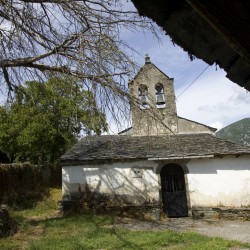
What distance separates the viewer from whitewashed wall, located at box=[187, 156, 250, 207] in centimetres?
1323

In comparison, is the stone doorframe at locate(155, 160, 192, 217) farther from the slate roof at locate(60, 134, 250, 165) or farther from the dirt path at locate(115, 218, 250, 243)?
the dirt path at locate(115, 218, 250, 243)

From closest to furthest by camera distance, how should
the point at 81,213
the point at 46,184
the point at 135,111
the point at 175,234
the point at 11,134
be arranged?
the point at 135,111, the point at 175,234, the point at 81,213, the point at 46,184, the point at 11,134

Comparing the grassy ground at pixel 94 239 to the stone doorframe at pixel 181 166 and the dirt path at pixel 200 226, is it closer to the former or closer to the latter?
the dirt path at pixel 200 226

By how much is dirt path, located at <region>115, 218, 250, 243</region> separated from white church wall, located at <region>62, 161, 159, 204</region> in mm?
1413

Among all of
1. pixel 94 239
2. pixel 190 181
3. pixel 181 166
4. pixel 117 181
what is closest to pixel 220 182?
pixel 190 181

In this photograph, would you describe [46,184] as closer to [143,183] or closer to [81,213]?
[81,213]

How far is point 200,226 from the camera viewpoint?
36.4 ft

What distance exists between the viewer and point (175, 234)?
352 inches

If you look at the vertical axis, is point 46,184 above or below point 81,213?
above

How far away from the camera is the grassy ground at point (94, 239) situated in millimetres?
7695

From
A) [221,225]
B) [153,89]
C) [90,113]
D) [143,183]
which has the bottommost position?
[221,225]

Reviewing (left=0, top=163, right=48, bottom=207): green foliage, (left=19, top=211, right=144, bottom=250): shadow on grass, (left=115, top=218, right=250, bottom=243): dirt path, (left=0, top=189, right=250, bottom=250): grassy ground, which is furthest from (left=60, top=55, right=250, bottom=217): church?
(left=0, top=163, right=48, bottom=207): green foliage

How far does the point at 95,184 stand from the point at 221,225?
5658mm

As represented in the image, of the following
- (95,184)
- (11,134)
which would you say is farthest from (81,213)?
(11,134)
